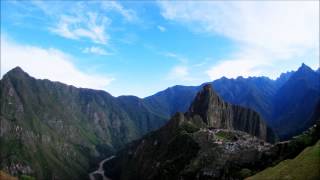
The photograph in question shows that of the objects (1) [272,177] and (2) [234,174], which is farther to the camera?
(2) [234,174]

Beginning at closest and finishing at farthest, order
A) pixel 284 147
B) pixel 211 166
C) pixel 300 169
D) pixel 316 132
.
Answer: pixel 300 169
pixel 316 132
pixel 284 147
pixel 211 166

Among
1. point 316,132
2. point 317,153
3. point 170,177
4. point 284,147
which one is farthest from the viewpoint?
point 170,177

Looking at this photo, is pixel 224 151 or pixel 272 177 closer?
pixel 272 177

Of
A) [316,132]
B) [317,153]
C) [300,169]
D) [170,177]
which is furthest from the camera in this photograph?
[170,177]

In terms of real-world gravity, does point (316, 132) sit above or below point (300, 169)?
above

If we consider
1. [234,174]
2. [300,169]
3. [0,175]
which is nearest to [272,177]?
[300,169]

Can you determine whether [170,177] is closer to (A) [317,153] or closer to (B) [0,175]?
(B) [0,175]

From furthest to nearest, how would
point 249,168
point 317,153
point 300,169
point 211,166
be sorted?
point 211,166
point 249,168
point 317,153
point 300,169

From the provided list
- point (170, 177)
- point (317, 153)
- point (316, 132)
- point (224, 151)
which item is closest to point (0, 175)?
point (317, 153)

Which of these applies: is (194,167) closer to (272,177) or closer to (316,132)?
(316,132)
